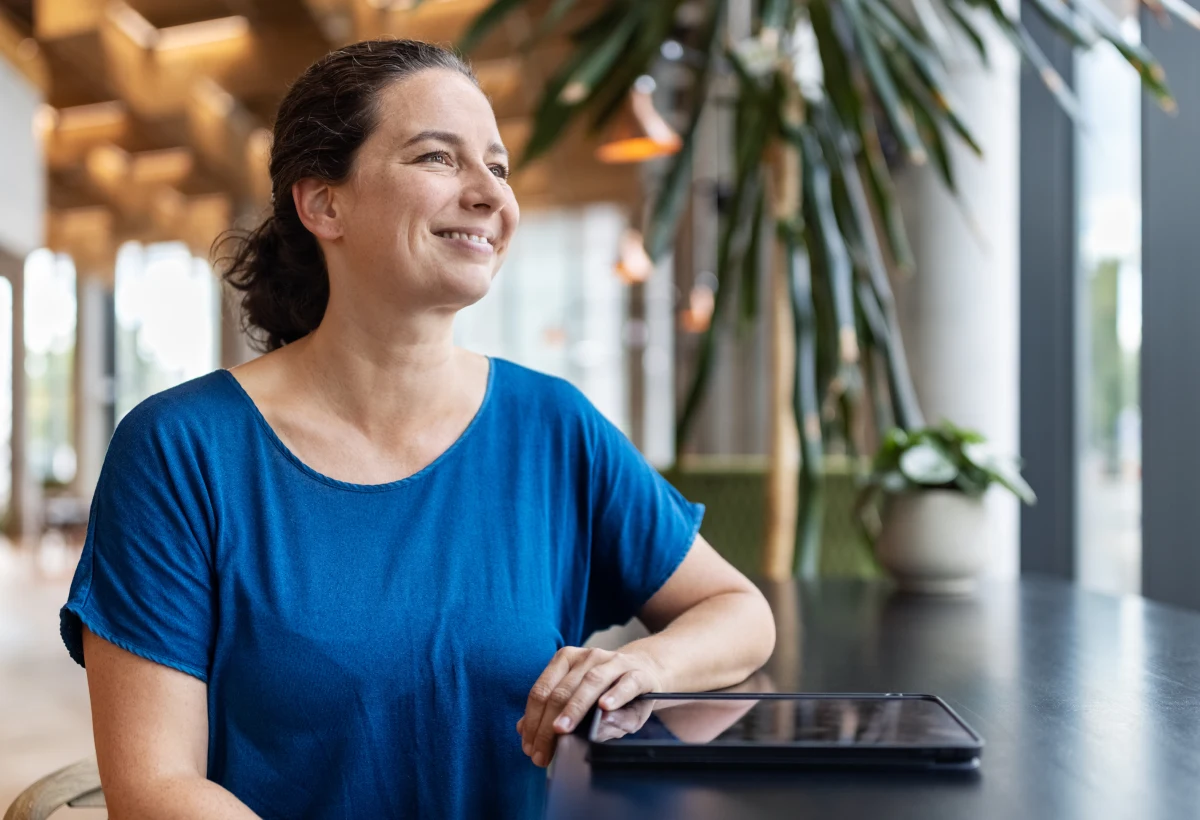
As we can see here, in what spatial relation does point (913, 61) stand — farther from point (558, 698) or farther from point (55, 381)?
point (55, 381)

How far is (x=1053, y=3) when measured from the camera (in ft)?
7.59

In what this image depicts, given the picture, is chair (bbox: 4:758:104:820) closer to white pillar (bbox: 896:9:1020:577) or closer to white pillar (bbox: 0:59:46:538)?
white pillar (bbox: 896:9:1020:577)

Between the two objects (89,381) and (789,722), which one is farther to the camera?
(89,381)

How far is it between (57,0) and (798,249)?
7049 mm

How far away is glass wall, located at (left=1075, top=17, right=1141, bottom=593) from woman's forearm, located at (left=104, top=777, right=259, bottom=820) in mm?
2380

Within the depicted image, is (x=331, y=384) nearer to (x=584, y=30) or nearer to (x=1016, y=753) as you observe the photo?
(x=1016, y=753)

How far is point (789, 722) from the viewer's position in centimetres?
82

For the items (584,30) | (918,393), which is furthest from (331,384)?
(918,393)

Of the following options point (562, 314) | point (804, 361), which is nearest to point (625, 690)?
point (804, 361)

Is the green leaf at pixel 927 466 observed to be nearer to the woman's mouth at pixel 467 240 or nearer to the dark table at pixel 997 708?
the dark table at pixel 997 708

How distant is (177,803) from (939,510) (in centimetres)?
117

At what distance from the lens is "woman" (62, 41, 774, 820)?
3.33 feet

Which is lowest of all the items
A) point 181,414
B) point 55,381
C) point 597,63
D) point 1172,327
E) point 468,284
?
point 181,414

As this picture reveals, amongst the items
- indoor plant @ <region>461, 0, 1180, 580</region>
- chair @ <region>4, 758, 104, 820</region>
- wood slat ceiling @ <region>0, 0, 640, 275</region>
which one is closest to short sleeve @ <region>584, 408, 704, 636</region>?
chair @ <region>4, 758, 104, 820</region>
